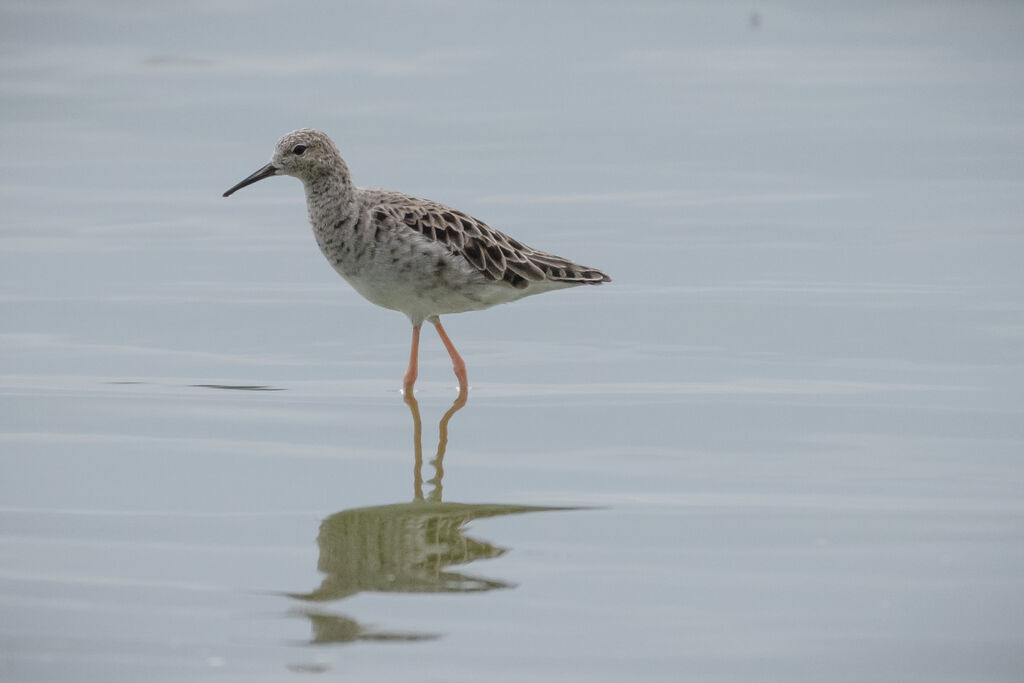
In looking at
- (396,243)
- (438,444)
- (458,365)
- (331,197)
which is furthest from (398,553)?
(331,197)

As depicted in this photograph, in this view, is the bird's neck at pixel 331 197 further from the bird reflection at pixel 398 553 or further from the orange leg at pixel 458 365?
the bird reflection at pixel 398 553

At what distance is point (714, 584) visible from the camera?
7363 millimetres

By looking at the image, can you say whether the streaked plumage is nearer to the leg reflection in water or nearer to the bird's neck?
the bird's neck

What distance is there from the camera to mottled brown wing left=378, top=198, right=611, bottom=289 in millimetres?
10781

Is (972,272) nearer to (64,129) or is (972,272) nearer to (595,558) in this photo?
(595,558)

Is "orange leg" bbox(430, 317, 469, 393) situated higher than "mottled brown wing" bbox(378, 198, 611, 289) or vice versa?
"mottled brown wing" bbox(378, 198, 611, 289)

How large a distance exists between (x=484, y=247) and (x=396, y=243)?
2.36 ft

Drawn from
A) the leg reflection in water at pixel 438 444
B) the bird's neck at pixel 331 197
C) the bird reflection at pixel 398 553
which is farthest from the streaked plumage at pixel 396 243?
the bird reflection at pixel 398 553

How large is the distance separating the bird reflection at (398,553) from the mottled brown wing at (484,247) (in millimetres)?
2212

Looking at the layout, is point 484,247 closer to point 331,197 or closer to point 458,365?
point 458,365

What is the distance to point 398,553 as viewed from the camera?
25.6 feet

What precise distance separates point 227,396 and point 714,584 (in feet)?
14.6

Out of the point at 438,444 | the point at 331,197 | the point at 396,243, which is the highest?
the point at 331,197

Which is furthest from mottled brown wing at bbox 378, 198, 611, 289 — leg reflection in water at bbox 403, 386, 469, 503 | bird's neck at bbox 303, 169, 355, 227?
leg reflection in water at bbox 403, 386, 469, 503
